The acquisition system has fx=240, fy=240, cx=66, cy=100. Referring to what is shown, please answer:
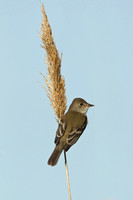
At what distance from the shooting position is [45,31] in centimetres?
370

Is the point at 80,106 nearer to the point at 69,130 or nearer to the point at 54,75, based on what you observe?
the point at 69,130

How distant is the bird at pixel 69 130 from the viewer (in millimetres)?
4004

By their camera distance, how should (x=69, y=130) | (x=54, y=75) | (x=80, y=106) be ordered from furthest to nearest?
(x=80, y=106), (x=69, y=130), (x=54, y=75)

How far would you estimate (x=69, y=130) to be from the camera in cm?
429

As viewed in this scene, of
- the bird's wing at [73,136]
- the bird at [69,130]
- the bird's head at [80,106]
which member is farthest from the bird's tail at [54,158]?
the bird's head at [80,106]

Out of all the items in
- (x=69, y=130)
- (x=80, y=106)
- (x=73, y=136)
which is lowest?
(x=73, y=136)

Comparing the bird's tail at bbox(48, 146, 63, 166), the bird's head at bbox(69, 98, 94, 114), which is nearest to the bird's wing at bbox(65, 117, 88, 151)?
the bird's tail at bbox(48, 146, 63, 166)

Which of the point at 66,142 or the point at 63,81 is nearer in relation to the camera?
the point at 63,81

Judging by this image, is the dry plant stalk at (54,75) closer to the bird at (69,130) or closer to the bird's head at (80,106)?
the bird at (69,130)

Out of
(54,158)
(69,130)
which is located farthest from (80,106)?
(54,158)

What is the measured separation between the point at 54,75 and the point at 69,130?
1.19m

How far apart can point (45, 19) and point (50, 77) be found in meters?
0.92

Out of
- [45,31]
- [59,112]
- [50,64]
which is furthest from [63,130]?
[45,31]

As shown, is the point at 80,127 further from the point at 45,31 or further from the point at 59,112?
the point at 45,31
